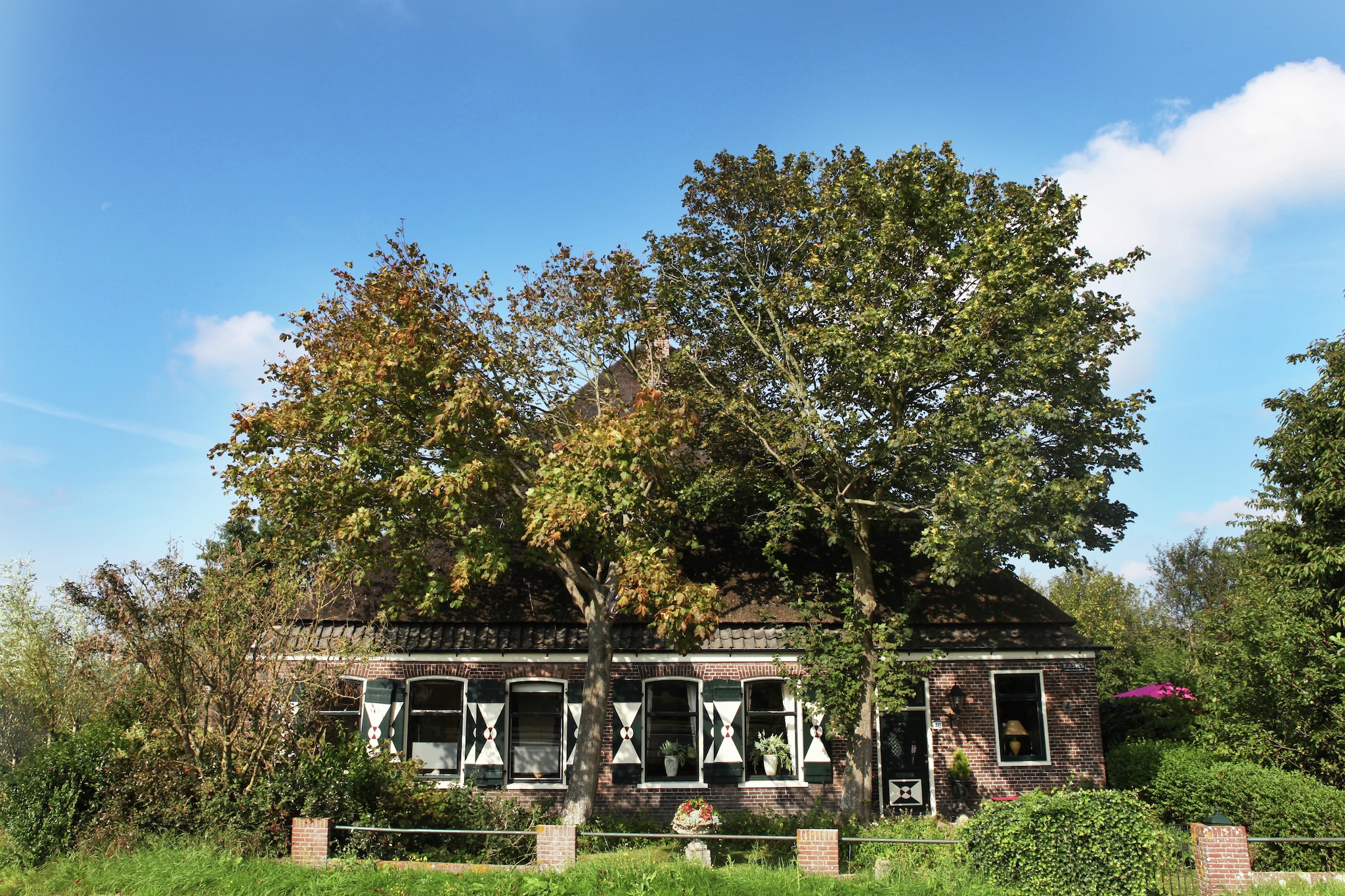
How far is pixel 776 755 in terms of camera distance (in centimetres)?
1589

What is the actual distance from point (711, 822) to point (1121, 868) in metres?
5.07

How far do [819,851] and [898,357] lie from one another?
23.0 ft

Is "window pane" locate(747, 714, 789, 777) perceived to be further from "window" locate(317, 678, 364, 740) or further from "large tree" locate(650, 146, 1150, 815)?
"window" locate(317, 678, 364, 740)

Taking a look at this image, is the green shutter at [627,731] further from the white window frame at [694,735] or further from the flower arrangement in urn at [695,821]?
the flower arrangement in urn at [695,821]

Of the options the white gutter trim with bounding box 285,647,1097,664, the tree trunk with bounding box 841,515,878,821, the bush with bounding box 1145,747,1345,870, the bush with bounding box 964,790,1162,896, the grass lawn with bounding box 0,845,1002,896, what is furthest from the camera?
the white gutter trim with bounding box 285,647,1097,664

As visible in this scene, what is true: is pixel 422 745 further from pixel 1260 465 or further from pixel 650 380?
pixel 1260 465

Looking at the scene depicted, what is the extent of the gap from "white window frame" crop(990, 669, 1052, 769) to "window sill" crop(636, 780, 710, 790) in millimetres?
5391

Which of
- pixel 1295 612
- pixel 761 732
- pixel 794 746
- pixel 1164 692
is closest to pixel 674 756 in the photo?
pixel 761 732

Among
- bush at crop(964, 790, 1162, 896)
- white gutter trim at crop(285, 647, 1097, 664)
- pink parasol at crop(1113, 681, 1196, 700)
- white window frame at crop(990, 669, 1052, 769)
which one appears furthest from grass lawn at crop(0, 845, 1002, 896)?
pink parasol at crop(1113, 681, 1196, 700)

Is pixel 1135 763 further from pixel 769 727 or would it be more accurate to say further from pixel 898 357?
pixel 898 357

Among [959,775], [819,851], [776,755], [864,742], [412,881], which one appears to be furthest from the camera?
[776,755]

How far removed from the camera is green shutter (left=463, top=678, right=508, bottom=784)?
625 inches

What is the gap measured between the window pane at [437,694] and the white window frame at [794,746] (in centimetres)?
534

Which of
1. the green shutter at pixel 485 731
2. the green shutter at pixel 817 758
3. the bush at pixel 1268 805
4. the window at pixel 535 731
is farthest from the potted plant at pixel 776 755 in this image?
the bush at pixel 1268 805
